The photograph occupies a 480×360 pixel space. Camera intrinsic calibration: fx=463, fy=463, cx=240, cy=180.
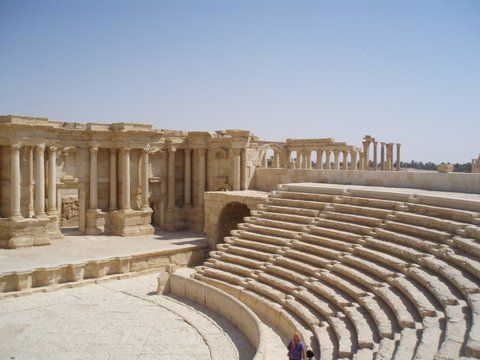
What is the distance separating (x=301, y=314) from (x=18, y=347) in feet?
22.3

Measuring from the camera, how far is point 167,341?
37.7 feet

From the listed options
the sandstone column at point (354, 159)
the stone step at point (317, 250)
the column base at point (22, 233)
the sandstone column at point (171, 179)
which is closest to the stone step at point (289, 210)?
the stone step at point (317, 250)

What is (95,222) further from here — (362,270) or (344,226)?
(362,270)

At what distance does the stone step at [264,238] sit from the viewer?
1486cm

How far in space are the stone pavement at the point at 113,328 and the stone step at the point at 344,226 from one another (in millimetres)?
4428

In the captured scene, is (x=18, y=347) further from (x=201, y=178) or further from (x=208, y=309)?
(x=201, y=178)

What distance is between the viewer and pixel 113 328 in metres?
12.2

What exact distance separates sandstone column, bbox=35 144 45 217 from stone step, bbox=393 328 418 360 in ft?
55.3

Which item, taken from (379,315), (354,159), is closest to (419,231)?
(379,315)

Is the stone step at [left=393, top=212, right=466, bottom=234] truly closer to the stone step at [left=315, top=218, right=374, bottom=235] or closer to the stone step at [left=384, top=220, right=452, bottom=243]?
the stone step at [left=384, top=220, right=452, bottom=243]

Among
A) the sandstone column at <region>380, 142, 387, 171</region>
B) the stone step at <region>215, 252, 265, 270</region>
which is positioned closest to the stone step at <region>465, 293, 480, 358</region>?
the stone step at <region>215, 252, 265, 270</region>

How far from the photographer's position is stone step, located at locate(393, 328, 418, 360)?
7074mm

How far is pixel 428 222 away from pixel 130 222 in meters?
15.2

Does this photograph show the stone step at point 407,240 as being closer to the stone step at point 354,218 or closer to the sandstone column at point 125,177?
the stone step at point 354,218
